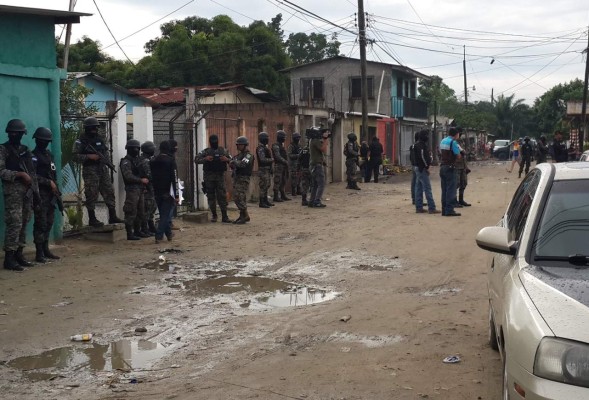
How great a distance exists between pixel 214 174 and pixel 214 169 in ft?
0.36

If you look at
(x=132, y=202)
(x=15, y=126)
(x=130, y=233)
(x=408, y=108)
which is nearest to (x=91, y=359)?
(x=15, y=126)

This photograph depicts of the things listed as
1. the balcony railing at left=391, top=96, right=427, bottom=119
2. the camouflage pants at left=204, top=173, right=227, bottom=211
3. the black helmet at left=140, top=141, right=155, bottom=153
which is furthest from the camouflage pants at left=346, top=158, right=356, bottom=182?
the balcony railing at left=391, top=96, right=427, bottom=119

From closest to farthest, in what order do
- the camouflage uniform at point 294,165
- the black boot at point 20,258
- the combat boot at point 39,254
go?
the black boot at point 20,258 → the combat boot at point 39,254 → the camouflage uniform at point 294,165

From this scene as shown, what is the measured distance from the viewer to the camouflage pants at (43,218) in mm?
10367

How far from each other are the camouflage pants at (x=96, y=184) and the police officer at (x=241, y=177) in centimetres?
299

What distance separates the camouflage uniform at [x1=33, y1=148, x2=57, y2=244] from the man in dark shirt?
6.35ft

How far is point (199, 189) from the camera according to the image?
54.4 ft

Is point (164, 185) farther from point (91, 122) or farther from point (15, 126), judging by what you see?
point (15, 126)

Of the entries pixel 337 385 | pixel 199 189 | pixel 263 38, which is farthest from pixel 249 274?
pixel 263 38

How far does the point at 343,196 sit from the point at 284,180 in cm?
275

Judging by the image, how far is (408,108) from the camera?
48.4 metres

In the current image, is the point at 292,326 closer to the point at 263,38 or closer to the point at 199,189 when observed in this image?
the point at 199,189

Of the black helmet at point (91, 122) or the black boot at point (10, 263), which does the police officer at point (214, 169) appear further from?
the black boot at point (10, 263)

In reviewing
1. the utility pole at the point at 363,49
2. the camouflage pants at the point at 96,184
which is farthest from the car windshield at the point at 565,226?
the utility pole at the point at 363,49
